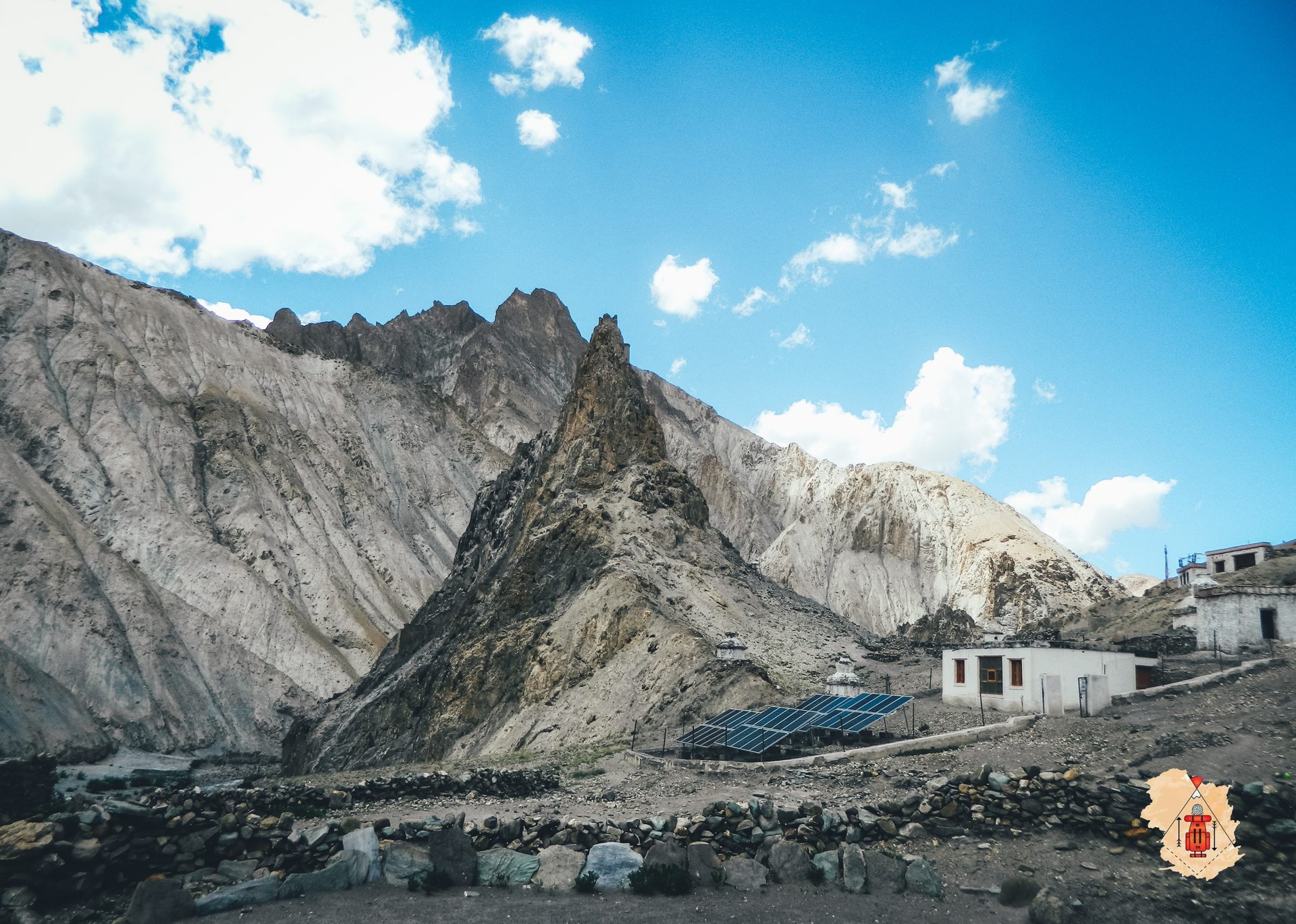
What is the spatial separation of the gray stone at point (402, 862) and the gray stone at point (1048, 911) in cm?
941

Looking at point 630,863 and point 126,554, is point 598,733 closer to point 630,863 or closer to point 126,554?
point 630,863

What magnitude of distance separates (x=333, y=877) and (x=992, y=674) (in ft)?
78.2

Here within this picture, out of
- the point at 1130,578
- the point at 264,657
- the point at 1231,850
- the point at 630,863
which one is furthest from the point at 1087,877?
the point at 1130,578

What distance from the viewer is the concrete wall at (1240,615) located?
34.4 metres

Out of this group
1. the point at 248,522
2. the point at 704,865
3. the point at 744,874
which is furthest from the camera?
the point at 248,522

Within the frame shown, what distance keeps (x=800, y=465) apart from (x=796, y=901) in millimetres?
146919

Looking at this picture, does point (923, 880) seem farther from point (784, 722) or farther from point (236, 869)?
point (784, 722)

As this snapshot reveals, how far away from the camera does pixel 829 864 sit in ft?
46.4

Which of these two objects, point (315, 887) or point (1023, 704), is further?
point (1023, 704)

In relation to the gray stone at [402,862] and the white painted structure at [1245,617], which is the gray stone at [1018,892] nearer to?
the gray stone at [402,862]

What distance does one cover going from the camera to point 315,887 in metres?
13.6

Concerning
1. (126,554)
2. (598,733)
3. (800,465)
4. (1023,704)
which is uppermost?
Answer: (800,465)

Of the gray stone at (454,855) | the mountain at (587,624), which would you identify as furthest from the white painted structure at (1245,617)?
the gray stone at (454,855)

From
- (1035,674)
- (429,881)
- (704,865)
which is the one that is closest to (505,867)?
(429,881)
